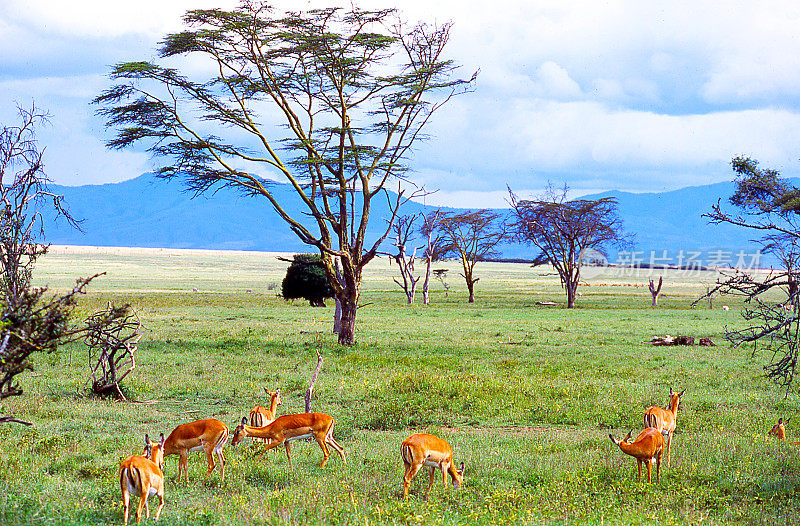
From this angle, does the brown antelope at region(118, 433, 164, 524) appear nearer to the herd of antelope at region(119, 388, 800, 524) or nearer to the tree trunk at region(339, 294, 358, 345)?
the herd of antelope at region(119, 388, 800, 524)

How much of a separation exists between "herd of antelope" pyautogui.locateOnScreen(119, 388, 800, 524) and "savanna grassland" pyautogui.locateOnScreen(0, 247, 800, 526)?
1.05 feet

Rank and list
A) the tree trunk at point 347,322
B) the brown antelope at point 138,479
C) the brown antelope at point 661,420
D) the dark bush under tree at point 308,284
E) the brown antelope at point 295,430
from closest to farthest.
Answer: the brown antelope at point 138,479
the brown antelope at point 295,430
the brown antelope at point 661,420
the tree trunk at point 347,322
the dark bush under tree at point 308,284

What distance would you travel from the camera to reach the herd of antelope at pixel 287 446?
7281 mm

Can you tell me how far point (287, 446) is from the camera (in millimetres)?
9992

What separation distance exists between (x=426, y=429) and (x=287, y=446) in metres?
4.38

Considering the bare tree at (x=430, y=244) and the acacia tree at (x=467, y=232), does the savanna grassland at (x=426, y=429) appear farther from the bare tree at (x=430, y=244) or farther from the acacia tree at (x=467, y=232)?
the acacia tree at (x=467, y=232)

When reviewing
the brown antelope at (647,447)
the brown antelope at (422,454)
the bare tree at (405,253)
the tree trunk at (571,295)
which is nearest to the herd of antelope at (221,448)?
the brown antelope at (422,454)

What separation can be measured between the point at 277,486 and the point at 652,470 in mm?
4976

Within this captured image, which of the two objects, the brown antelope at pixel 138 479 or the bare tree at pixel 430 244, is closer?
the brown antelope at pixel 138 479

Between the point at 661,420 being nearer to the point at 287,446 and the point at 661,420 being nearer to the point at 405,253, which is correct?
the point at 287,446

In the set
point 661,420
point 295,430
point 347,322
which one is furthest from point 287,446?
point 347,322


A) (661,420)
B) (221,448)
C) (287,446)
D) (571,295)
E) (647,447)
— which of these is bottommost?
(287,446)

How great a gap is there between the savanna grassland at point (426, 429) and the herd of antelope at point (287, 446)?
321 mm

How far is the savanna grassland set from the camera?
28.1 feet
